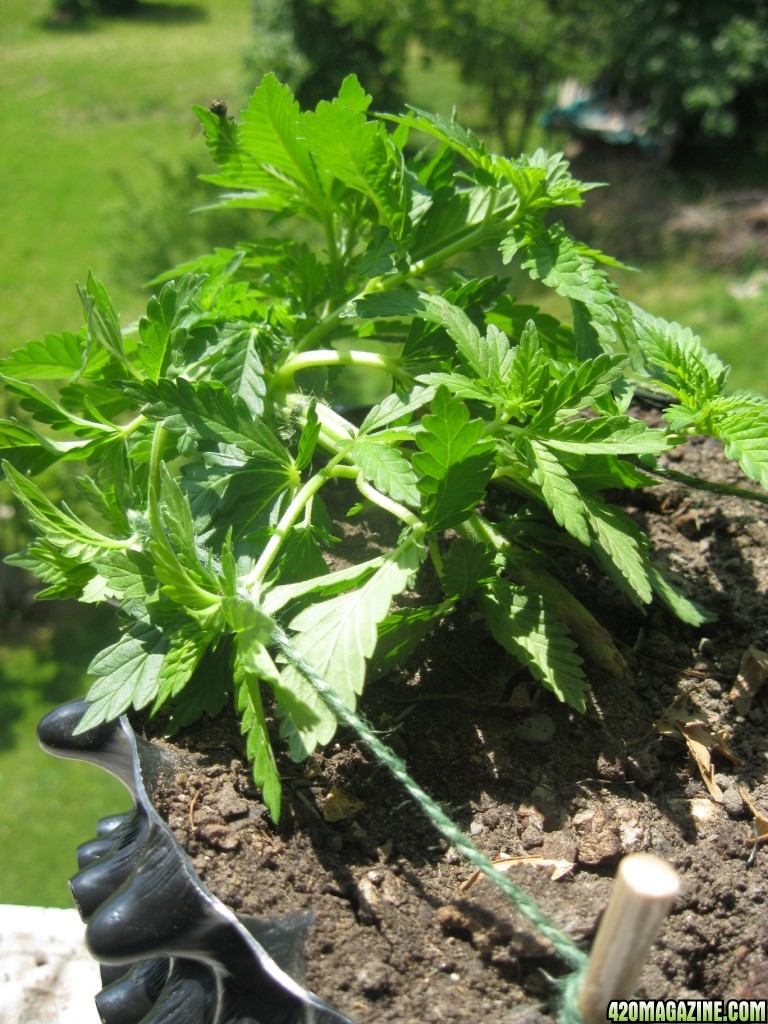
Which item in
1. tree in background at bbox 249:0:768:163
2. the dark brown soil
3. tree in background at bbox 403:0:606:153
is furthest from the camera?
tree in background at bbox 249:0:768:163

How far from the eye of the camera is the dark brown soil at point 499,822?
0.75m

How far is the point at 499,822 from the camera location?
Answer: 2.88 ft

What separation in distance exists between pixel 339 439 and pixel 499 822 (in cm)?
45

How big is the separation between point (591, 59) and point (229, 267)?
18.1ft

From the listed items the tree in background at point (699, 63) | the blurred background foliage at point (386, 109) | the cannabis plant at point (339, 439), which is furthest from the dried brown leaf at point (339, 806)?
the tree in background at point (699, 63)

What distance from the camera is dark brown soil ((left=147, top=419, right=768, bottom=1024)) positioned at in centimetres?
75

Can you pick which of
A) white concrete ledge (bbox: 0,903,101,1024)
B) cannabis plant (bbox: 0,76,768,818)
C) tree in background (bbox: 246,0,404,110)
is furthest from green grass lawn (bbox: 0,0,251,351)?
white concrete ledge (bbox: 0,903,101,1024)

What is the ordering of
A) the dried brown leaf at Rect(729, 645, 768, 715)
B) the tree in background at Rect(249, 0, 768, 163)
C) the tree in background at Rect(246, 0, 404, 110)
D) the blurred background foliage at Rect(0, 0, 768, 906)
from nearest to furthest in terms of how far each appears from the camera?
the dried brown leaf at Rect(729, 645, 768, 715) → the blurred background foliage at Rect(0, 0, 768, 906) → the tree in background at Rect(249, 0, 768, 163) → the tree in background at Rect(246, 0, 404, 110)

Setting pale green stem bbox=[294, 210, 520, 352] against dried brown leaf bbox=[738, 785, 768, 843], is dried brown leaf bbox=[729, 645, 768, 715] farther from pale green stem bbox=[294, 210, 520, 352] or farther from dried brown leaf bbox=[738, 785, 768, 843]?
pale green stem bbox=[294, 210, 520, 352]

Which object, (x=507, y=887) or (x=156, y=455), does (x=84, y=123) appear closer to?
(x=156, y=455)

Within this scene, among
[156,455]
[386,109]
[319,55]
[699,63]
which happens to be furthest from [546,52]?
[156,455]

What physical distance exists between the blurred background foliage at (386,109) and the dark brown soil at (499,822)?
5.82 ft

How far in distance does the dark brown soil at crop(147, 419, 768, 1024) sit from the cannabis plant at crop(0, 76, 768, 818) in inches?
3.0

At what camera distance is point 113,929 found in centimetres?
72
